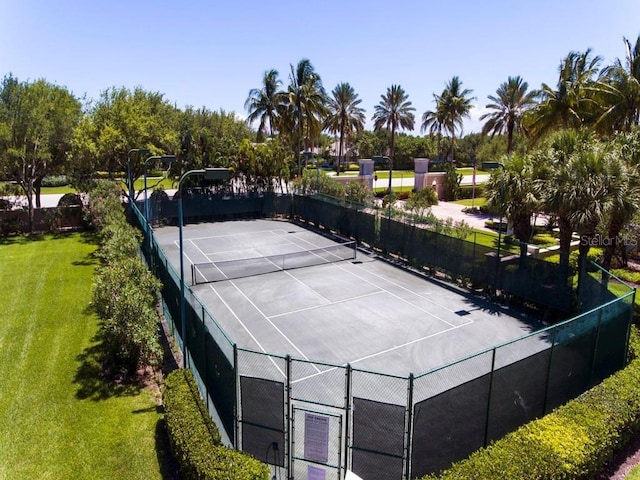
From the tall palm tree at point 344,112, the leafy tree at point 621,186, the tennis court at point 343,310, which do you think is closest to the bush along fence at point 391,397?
the tennis court at point 343,310

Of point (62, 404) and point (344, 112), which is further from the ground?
point (344, 112)

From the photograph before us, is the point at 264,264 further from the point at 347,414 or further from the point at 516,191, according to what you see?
the point at 347,414

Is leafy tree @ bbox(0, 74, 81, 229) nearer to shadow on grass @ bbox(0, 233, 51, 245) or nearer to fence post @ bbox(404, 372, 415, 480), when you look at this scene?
shadow on grass @ bbox(0, 233, 51, 245)

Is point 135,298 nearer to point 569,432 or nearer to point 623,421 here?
point 569,432

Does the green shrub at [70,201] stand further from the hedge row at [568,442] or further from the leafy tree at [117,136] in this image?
the hedge row at [568,442]

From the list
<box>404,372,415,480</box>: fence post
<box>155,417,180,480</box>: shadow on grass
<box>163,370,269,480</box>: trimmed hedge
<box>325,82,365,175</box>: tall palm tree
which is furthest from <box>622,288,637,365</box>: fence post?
<box>325,82,365,175</box>: tall palm tree

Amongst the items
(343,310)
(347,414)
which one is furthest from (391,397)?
(343,310)
